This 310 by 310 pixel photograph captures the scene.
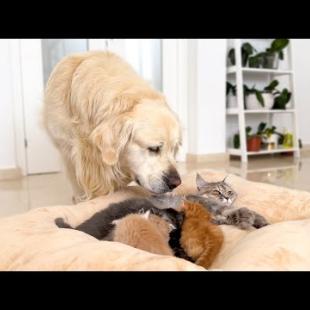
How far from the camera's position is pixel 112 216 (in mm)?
1200

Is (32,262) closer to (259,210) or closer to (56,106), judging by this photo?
(259,210)

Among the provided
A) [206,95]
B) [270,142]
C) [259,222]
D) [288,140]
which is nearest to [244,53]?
[206,95]

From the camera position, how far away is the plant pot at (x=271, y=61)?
402cm

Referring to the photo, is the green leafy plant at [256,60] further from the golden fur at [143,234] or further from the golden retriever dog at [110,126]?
the golden fur at [143,234]

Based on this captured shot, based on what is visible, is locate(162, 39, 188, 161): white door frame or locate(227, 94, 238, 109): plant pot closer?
locate(162, 39, 188, 161): white door frame

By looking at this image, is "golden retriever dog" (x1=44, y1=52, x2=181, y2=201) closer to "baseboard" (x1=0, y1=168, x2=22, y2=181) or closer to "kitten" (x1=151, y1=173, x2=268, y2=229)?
"kitten" (x1=151, y1=173, x2=268, y2=229)

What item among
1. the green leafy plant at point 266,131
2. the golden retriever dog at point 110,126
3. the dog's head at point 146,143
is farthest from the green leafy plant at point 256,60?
the dog's head at point 146,143

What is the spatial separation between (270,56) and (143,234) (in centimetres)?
350

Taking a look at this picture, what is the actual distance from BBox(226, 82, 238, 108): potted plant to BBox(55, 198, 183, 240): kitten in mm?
2906

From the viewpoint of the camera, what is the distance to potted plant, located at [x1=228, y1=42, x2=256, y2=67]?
12.7 feet

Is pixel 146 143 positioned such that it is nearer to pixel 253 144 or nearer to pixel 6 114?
pixel 6 114

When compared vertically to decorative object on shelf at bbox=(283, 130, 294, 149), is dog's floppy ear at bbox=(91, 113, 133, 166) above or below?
above

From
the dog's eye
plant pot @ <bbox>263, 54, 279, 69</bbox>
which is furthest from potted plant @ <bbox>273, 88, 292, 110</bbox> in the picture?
the dog's eye

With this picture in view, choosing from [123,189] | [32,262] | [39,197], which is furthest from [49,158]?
[32,262]
